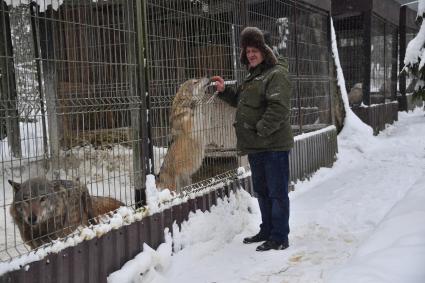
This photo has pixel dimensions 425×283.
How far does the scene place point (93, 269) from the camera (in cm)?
367

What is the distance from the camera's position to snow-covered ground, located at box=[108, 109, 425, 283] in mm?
2814

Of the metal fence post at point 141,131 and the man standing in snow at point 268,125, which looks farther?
the man standing in snow at point 268,125

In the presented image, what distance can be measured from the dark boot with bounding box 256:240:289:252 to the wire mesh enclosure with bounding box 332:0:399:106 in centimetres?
890

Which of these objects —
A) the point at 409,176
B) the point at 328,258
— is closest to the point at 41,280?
the point at 328,258

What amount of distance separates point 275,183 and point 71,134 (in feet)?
6.38

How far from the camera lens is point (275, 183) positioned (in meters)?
4.63

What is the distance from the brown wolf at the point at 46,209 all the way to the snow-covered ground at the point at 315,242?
1.99 feet

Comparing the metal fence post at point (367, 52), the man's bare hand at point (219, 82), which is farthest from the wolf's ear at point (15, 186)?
the metal fence post at point (367, 52)

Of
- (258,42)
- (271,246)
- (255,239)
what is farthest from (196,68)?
(271,246)

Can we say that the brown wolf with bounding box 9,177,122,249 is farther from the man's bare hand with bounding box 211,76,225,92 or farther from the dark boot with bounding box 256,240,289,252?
the man's bare hand with bounding box 211,76,225,92

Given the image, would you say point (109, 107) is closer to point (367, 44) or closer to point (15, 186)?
point (15, 186)

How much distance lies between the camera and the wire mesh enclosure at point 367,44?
40.3ft

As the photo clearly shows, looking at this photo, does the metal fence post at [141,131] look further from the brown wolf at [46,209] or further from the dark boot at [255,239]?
the dark boot at [255,239]

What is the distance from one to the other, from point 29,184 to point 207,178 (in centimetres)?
232
